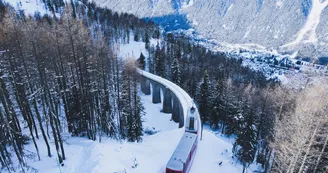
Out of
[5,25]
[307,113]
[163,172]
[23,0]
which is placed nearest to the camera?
[307,113]

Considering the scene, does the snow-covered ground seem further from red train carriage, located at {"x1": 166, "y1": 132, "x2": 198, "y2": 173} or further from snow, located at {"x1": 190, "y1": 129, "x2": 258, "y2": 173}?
red train carriage, located at {"x1": 166, "y1": 132, "x2": 198, "y2": 173}

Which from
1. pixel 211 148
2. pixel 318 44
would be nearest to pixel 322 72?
pixel 211 148

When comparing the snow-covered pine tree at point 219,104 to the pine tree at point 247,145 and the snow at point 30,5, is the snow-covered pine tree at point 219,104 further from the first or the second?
the snow at point 30,5

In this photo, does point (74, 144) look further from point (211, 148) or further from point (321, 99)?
point (321, 99)

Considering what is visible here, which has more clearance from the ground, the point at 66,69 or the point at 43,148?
the point at 66,69

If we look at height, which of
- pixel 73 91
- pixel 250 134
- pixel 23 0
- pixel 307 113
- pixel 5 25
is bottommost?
pixel 250 134

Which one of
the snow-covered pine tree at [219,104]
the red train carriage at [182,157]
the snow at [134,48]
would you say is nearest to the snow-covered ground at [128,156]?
the red train carriage at [182,157]
